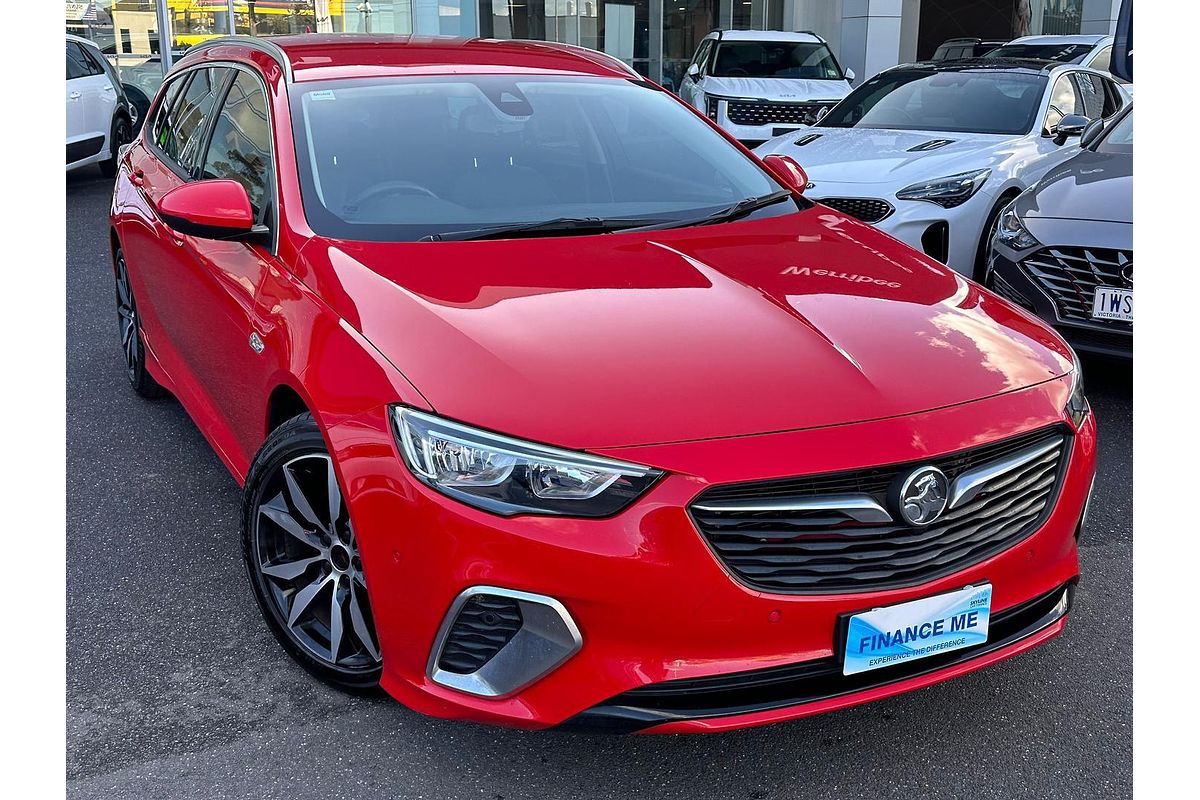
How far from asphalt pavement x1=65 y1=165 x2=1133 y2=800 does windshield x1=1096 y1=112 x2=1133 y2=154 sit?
3.13m

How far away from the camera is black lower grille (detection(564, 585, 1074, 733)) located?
2211mm

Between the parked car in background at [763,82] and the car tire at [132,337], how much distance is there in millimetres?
7721

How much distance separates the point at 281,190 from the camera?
3.18m

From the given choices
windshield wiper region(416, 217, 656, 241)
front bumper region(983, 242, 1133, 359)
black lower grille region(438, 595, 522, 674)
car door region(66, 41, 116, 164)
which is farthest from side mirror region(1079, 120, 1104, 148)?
car door region(66, 41, 116, 164)

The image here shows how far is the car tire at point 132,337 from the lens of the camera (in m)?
4.91

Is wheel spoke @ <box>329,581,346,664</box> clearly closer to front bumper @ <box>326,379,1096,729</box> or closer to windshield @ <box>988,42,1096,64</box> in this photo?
front bumper @ <box>326,379,1096,729</box>

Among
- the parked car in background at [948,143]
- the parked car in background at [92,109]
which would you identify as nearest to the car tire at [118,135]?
A: the parked car in background at [92,109]

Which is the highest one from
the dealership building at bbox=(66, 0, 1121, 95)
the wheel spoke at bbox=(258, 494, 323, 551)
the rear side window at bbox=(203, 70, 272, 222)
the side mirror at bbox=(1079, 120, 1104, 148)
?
the dealership building at bbox=(66, 0, 1121, 95)

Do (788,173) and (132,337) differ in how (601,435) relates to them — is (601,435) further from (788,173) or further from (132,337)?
(132,337)

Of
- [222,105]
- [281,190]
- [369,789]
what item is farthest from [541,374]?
[222,105]

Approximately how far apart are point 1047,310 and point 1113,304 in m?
0.27

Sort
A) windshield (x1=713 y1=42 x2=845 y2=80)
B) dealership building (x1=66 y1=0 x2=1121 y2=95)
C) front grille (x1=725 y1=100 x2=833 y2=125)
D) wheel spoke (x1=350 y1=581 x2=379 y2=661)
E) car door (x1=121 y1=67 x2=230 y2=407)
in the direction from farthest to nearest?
dealership building (x1=66 y1=0 x2=1121 y2=95)
windshield (x1=713 y1=42 x2=845 y2=80)
front grille (x1=725 y1=100 x2=833 y2=125)
car door (x1=121 y1=67 x2=230 y2=407)
wheel spoke (x1=350 y1=581 x2=379 y2=661)

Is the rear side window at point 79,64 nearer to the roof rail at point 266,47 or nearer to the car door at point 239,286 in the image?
the roof rail at point 266,47

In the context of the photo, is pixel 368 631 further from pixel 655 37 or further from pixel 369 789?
pixel 655 37
